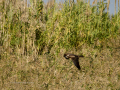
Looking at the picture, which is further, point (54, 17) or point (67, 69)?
point (54, 17)

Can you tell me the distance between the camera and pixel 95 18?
444cm

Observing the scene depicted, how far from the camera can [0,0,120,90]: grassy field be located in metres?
2.91

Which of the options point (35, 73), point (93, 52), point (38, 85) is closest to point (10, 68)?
point (35, 73)

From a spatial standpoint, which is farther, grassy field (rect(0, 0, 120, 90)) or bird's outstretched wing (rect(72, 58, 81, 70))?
bird's outstretched wing (rect(72, 58, 81, 70))

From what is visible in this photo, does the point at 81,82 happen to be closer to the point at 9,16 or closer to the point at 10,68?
the point at 10,68

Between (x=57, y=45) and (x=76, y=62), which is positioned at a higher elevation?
(x=57, y=45)

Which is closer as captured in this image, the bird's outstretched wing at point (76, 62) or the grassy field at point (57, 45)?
the grassy field at point (57, 45)

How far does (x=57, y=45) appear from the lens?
402cm

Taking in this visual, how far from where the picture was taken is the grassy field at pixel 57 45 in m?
2.91

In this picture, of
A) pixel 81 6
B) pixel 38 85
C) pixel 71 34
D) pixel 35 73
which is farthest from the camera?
pixel 81 6

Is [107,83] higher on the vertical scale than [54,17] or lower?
lower

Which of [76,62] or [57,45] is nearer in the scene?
[76,62]

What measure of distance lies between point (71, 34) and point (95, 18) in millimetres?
762

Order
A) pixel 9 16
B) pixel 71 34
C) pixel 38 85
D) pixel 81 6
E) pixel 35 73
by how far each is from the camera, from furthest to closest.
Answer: pixel 81 6
pixel 71 34
pixel 9 16
pixel 35 73
pixel 38 85
